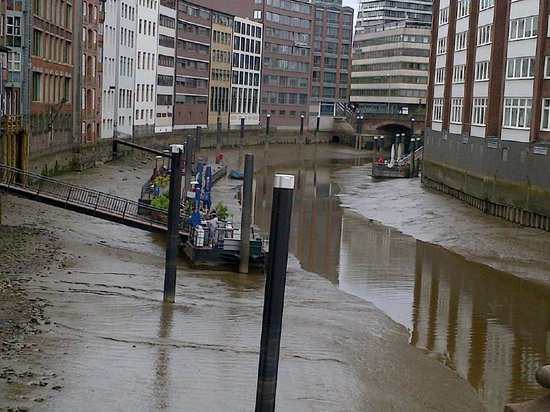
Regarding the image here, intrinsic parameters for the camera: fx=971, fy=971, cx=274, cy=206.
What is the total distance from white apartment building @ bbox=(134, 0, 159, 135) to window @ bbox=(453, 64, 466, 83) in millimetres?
35064

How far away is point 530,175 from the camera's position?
4834 cm

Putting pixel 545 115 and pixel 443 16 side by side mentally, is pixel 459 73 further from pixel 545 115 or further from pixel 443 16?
pixel 545 115

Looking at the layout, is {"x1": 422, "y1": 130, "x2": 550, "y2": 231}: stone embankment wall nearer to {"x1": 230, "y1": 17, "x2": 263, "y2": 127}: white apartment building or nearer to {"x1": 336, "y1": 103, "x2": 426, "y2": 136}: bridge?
{"x1": 230, "y1": 17, "x2": 263, "y2": 127}: white apartment building

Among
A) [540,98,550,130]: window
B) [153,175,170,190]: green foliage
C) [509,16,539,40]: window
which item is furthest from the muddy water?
[509,16,539,40]: window

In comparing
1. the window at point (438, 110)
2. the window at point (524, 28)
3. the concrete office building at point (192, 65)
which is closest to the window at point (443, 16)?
the window at point (438, 110)

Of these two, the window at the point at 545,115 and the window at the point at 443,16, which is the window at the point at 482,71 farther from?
the window at the point at 443,16

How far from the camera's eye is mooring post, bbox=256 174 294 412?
1227 centimetres

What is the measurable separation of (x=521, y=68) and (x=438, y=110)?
2235 cm

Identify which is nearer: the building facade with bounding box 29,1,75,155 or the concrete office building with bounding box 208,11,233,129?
the building facade with bounding box 29,1,75,155

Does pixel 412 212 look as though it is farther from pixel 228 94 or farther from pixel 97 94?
pixel 228 94

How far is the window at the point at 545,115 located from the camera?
4734 centimetres

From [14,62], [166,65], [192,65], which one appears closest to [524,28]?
[14,62]

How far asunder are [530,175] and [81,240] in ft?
77.8

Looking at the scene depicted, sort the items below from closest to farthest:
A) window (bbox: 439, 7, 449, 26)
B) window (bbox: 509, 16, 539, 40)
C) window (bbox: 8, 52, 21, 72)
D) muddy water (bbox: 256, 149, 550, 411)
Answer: muddy water (bbox: 256, 149, 550, 411), window (bbox: 8, 52, 21, 72), window (bbox: 509, 16, 539, 40), window (bbox: 439, 7, 449, 26)
